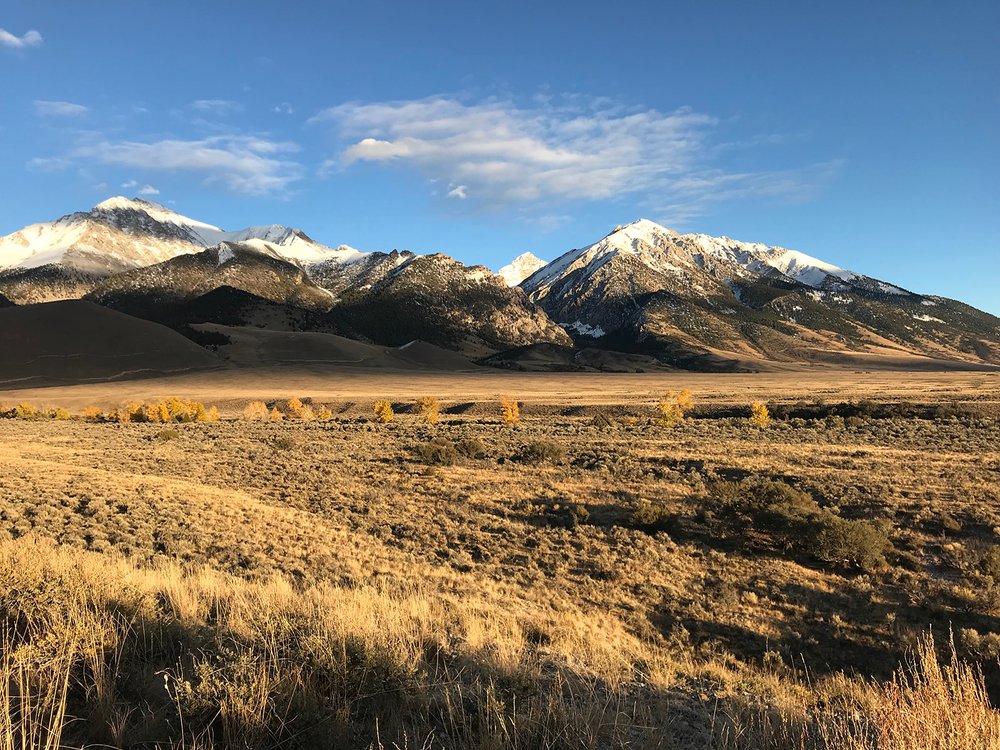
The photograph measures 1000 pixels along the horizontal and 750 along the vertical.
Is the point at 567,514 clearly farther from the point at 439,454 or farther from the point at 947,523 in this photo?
the point at 439,454

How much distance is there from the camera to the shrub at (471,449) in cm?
3091

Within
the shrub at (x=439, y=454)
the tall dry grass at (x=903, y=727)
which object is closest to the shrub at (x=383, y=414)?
the shrub at (x=439, y=454)

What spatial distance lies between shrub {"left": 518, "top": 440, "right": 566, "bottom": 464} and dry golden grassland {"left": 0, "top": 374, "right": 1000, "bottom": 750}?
0.37 m

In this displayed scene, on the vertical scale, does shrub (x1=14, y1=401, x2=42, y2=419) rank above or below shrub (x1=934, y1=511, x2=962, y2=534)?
below

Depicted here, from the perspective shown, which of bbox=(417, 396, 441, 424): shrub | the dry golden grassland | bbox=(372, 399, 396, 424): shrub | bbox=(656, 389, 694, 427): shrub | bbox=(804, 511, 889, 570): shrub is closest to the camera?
the dry golden grassland

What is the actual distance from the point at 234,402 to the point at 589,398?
5090cm

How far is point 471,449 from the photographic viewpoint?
3152 centimetres

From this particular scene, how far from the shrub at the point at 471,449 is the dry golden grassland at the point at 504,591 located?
232 mm

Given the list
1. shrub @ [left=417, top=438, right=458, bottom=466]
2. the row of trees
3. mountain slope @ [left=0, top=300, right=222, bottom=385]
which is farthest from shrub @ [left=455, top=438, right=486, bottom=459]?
mountain slope @ [left=0, top=300, right=222, bottom=385]

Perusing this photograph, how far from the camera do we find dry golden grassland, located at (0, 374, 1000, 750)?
3936 mm

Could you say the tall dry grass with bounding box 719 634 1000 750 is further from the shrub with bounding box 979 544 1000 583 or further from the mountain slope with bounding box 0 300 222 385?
the mountain slope with bounding box 0 300 222 385

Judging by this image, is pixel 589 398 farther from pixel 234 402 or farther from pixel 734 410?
pixel 234 402

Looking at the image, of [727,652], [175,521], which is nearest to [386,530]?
[175,521]

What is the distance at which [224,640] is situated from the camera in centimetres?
515
